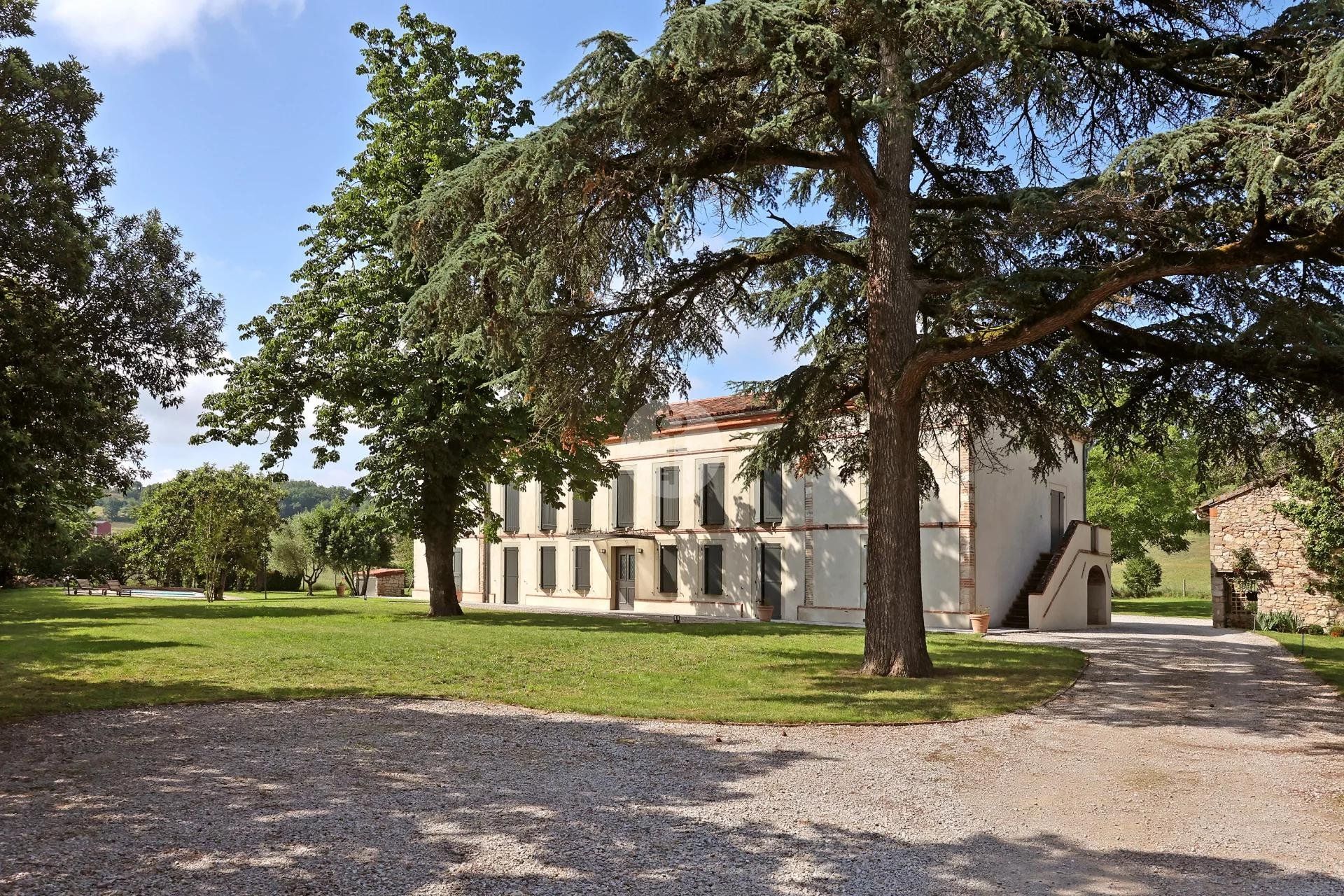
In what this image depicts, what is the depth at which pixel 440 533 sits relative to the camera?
23.9m

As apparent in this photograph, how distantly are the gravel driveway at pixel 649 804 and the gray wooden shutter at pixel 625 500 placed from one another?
2311cm

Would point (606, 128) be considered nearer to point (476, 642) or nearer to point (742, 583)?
point (476, 642)

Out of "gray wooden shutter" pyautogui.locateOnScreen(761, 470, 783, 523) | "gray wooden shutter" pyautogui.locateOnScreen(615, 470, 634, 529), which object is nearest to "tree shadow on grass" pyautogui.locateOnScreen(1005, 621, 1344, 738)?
"gray wooden shutter" pyautogui.locateOnScreen(761, 470, 783, 523)

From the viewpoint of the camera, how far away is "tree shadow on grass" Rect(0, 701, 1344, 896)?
4.53 metres

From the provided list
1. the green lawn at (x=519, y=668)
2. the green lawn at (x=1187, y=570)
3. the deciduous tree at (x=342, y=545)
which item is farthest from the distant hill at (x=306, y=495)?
the green lawn at (x=519, y=668)

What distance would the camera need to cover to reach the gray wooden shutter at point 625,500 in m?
32.8

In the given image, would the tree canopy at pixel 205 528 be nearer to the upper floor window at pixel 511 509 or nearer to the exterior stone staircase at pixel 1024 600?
the upper floor window at pixel 511 509

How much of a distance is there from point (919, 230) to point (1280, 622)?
1874 cm

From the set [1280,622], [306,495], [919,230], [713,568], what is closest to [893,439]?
[919,230]

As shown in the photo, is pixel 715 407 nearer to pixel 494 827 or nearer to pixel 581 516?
pixel 581 516

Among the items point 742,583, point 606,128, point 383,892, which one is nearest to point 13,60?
point 606,128

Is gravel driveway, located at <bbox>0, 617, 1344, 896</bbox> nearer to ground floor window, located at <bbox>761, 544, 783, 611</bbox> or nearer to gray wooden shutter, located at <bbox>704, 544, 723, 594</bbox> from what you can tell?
ground floor window, located at <bbox>761, 544, 783, 611</bbox>

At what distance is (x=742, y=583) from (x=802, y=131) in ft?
61.2

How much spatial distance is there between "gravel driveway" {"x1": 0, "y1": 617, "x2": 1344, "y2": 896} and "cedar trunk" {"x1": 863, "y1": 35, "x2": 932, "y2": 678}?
3.05 meters
